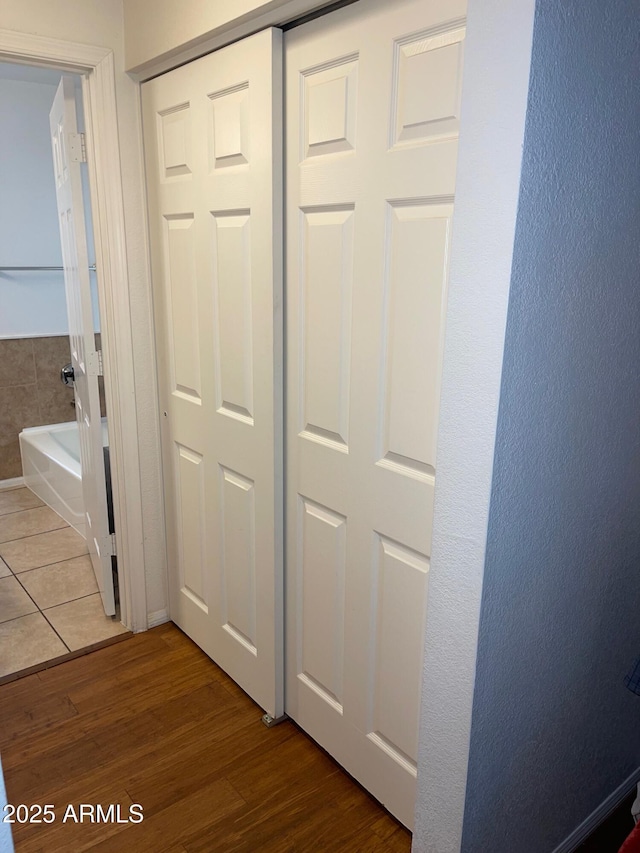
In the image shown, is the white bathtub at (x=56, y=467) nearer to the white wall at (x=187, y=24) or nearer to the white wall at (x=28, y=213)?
the white wall at (x=28, y=213)

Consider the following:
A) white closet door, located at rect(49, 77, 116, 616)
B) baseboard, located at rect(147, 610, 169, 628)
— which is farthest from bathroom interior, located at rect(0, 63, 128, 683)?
baseboard, located at rect(147, 610, 169, 628)

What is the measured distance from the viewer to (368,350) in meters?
1.49

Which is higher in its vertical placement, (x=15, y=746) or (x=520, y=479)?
(x=520, y=479)

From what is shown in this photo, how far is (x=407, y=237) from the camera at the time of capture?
1353 millimetres

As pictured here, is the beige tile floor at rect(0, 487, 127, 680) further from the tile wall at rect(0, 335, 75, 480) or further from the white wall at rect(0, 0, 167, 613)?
the tile wall at rect(0, 335, 75, 480)

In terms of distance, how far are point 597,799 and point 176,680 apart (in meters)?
1.32

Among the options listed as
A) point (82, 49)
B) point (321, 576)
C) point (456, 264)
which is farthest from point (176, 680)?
point (82, 49)

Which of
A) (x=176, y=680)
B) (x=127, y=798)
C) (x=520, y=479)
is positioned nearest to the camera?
(x=520, y=479)

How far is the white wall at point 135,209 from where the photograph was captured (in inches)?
75.7

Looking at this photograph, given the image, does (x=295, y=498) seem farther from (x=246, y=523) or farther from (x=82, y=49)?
(x=82, y=49)

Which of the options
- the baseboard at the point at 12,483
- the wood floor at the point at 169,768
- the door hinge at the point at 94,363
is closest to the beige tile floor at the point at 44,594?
the wood floor at the point at 169,768

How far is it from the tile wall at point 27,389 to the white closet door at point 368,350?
104 inches

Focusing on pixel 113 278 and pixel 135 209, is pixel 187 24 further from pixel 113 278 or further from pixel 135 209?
pixel 113 278

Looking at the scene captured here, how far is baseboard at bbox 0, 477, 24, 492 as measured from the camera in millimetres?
3908
